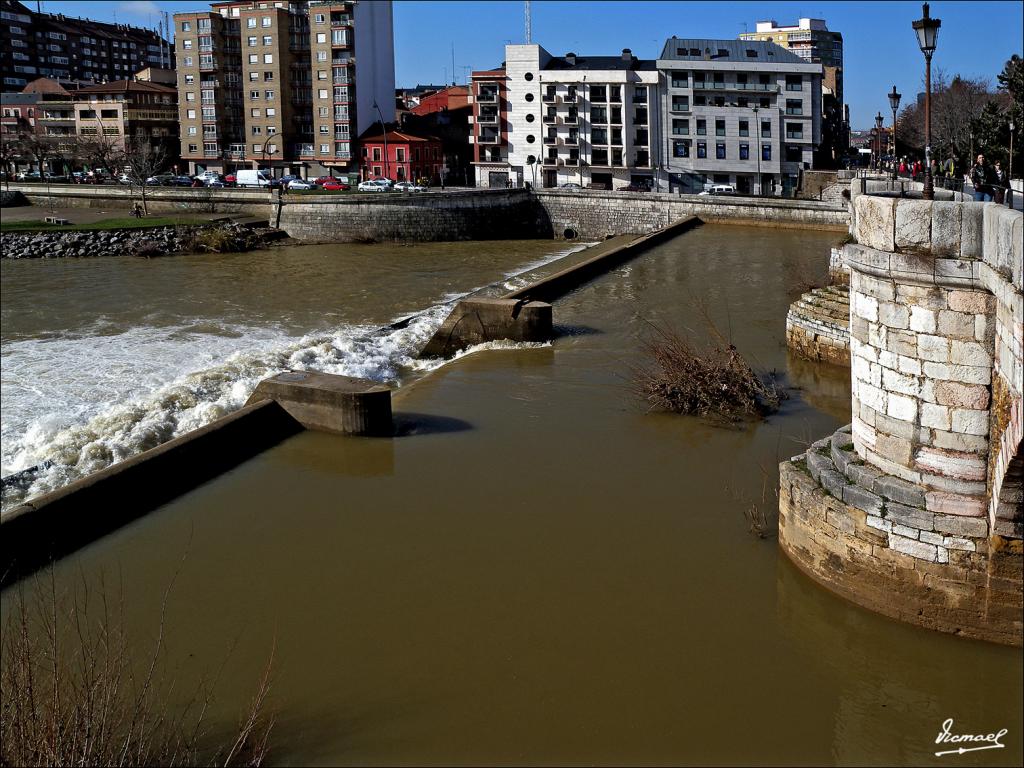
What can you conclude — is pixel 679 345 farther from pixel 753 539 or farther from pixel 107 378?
pixel 107 378

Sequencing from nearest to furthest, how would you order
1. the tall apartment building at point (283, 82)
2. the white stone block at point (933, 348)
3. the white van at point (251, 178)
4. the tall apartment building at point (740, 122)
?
the white stone block at point (933, 348) < the white van at point (251, 178) < the tall apartment building at point (740, 122) < the tall apartment building at point (283, 82)

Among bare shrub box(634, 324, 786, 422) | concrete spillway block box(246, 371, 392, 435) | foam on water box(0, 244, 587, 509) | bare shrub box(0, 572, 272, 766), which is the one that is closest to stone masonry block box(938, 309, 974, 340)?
bare shrub box(0, 572, 272, 766)

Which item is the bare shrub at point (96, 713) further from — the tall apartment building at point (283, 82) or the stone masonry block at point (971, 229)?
the tall apartment building at point (283, 82)

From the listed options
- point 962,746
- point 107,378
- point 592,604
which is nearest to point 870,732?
point 962,746

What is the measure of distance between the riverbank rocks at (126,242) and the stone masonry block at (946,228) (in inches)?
1601

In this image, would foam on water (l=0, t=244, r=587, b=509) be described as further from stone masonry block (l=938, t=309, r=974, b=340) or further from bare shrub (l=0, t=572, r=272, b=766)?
stone masonry block (l=938, t=309, r=974, b=340)

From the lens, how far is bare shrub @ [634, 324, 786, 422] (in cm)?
1451

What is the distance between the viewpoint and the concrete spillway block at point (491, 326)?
20.6m

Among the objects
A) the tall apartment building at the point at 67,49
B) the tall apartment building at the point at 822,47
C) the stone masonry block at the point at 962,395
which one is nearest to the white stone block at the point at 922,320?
the stone masonry block at the point at 962,395

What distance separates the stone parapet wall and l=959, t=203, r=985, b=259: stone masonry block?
1920 mm

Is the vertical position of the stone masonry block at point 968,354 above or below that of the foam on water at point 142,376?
above

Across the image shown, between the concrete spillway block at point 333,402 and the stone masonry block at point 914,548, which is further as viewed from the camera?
the concrete spillway block at point 333,402

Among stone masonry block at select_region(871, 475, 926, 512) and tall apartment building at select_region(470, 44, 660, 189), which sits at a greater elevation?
tall apartment building at select_region(470, 44, 660, 189)

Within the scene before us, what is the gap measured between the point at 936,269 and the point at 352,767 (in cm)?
538
